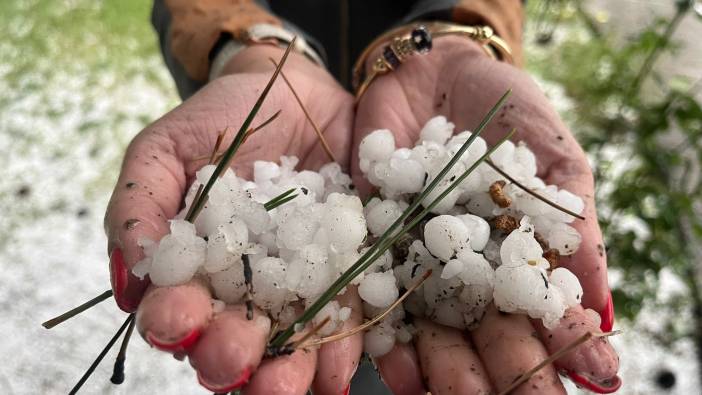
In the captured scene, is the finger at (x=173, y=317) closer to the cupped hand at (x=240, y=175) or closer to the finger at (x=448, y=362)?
the cupped hand at (x=240, y=175)

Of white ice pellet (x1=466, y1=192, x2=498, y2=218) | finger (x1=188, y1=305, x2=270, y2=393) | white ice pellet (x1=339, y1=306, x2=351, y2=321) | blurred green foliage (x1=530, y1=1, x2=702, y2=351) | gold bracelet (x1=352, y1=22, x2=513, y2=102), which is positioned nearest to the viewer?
finger (x1=188, y1=305, x2=270, y2=393)

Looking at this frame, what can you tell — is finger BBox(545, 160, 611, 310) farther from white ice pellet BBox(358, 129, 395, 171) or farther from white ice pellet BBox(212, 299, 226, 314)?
white ice pellet BBox(212, 299, 226, 314)

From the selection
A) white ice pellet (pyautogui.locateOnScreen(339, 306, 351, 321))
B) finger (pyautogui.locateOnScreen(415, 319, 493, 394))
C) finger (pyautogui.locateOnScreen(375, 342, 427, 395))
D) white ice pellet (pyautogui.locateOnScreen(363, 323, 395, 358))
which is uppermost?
white ice pellet (pyautogui.locateOnScreen(339, 306, 351, 321))

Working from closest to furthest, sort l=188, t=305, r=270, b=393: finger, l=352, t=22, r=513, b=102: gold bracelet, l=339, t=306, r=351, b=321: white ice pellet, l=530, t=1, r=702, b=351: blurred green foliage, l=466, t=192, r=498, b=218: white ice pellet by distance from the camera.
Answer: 1. l=188, t=305, r=270, b=393: finger
2. l=339, t=306, r=351, b=321: white ice pellet
3. l=466, t=192, r=498, b=218: white ice pellet
4. l=352, t=22, r=513, b=102: gold bracelet
5. l=530, t=1, r=702, b=351: blurred green foliage

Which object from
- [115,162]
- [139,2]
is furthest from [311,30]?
[139,2]

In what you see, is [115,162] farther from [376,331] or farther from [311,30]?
[376,331]

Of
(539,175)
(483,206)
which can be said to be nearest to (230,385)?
(483,206)

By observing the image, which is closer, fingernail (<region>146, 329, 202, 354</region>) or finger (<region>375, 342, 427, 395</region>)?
fingernail (<region>146, 329, 202, 354</region>)

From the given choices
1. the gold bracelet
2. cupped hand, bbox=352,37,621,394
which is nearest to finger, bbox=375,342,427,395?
cupped hand, bbox=352,37,621,394

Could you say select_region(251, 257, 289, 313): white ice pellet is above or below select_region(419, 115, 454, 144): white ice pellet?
below
